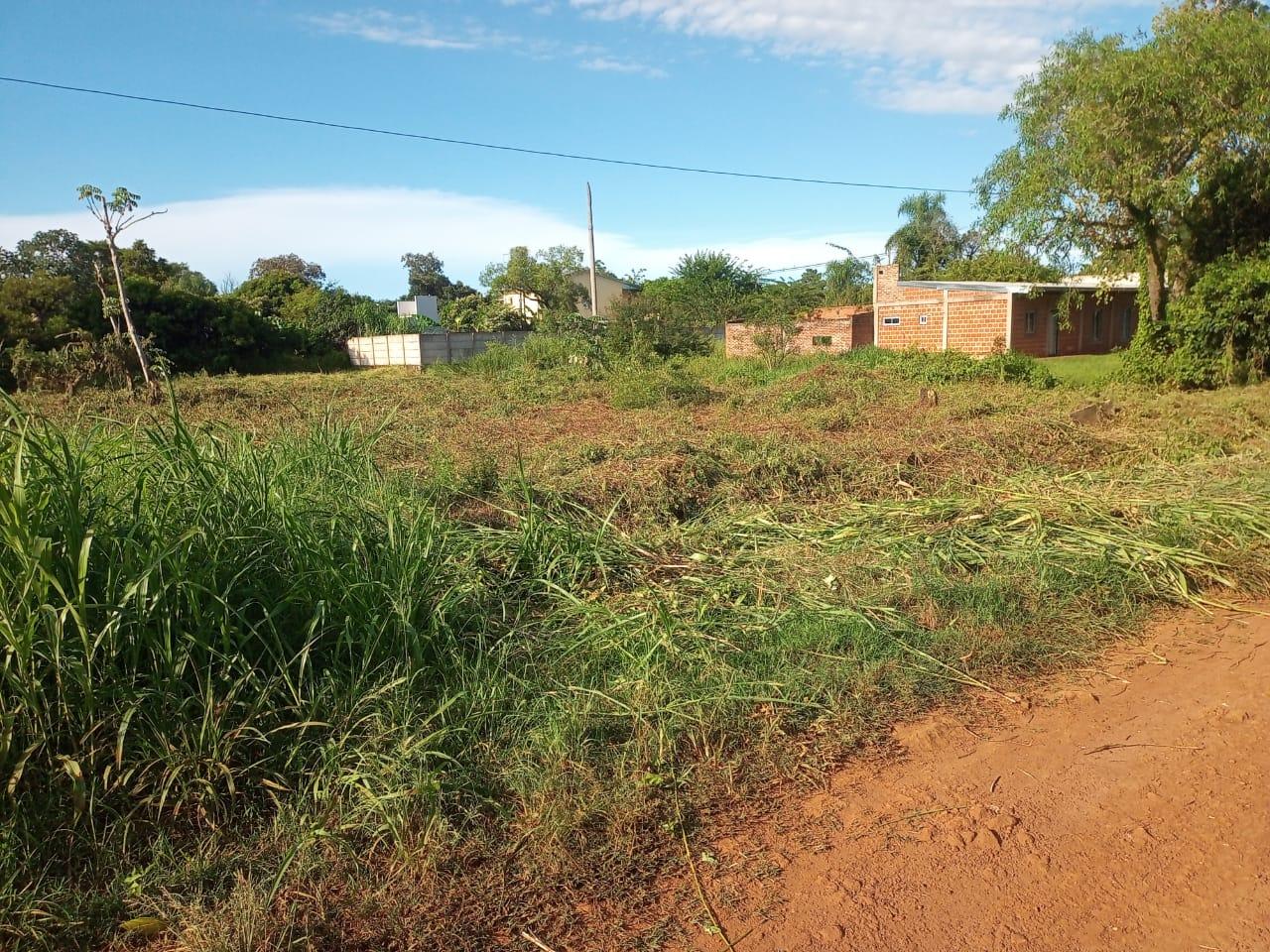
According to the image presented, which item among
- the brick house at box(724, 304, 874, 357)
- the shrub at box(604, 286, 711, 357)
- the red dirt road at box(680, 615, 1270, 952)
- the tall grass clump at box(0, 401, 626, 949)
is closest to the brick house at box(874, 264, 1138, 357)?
the brick house at box(724, 304, 874, 357)

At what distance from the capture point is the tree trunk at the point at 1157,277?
15953 mm

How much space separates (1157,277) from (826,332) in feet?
47.8

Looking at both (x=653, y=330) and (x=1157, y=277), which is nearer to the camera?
(x=1157, y=277)

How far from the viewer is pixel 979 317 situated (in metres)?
26.3

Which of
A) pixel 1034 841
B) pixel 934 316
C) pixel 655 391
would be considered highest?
pixel 934 316

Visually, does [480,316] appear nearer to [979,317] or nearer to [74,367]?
[979,317]

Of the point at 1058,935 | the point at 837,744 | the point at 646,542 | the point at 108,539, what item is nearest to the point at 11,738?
the point at 108,539

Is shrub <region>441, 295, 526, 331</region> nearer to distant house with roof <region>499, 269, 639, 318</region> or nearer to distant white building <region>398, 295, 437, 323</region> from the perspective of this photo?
distant house with roof <region>499, 269, 639, 318</region>

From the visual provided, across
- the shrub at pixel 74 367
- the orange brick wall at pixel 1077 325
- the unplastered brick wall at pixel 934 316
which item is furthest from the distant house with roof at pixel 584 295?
the shrub at pixel 74 367

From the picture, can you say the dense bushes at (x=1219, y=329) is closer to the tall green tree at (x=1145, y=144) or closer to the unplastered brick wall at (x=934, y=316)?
the tall green tree at (x=1145, y=144)

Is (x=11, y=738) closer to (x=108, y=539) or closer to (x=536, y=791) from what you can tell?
(x=108, y=539)

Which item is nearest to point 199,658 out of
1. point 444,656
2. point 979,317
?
point 444,656

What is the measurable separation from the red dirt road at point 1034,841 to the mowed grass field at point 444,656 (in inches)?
9.3

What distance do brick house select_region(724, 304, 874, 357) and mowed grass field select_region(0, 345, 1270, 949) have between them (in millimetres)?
22565
